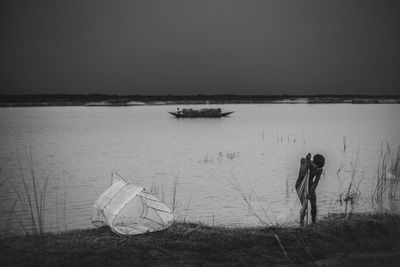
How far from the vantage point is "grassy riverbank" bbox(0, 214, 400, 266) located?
21.3 feet

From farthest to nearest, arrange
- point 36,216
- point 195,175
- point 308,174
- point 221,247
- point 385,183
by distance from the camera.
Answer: point 195,175
point 36,216
point 385,183
point 308,174
point 221,247

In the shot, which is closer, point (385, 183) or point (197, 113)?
point (385, 183)

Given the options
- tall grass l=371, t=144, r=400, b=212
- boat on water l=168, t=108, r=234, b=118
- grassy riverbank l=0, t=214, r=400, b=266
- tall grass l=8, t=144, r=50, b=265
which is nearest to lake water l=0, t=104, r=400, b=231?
tall grass l=8, t=144, r=50, b=265

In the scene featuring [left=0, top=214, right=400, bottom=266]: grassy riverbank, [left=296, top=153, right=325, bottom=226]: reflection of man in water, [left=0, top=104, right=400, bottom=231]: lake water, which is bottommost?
[left=0, top=104, right=400, bottom=231]: lake water

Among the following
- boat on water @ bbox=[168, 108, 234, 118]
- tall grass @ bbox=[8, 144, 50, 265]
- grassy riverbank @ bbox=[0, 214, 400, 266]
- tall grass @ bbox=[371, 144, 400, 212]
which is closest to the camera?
grassy riverbank @ bbox=[0, 214, 400, 266]

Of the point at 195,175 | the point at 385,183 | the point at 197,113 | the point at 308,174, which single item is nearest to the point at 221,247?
the point at 308,174

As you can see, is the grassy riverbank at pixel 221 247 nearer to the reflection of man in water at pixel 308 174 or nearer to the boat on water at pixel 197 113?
the reflection of man in water at pixel 308 174

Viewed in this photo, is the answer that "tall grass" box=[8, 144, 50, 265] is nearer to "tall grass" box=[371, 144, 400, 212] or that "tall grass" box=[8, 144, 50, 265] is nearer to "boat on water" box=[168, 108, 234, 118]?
"tall grass" box=[371, 144, 400, 212]

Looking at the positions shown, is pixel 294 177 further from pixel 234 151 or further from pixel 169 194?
pixel 234 151

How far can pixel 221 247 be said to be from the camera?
7180 millimetres

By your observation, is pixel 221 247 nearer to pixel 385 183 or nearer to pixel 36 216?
pixel 385 183

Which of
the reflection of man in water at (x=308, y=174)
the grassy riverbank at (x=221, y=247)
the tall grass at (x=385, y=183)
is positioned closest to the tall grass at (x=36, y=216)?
the grassy riverbank at (x=221, y=247)

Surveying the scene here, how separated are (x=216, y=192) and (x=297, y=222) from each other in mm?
5868

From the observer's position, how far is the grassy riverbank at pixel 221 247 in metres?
6.49
